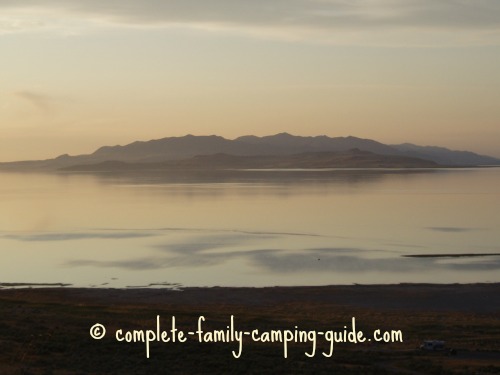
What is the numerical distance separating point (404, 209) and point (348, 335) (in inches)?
2681

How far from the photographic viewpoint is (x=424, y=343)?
76.4 ft

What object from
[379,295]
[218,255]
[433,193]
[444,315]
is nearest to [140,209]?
[218,255]

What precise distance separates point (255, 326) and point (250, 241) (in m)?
35.5

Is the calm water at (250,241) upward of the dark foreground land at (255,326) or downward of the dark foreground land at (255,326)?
upward

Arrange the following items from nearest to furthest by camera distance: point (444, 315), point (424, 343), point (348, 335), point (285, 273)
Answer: point (424, 343)
point (348, 335)
point (444, 315)
point (285, 273)

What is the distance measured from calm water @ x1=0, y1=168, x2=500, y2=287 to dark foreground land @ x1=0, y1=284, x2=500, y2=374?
4907mm

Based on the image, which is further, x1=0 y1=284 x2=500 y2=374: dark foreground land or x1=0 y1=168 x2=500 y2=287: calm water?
x1=0 y1=168 x2=500 y2=287: calm water

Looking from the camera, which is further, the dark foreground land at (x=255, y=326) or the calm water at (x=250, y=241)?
the calm water at (x=250, y=241)

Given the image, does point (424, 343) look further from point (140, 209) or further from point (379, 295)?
point (140, 209)

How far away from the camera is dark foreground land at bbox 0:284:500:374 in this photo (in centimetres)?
2056

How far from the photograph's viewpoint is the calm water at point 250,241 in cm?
4644

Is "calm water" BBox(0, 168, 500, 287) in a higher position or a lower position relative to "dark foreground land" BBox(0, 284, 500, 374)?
higher

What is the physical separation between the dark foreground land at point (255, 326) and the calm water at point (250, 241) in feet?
16.1

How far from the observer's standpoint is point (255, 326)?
2759 centimetres
